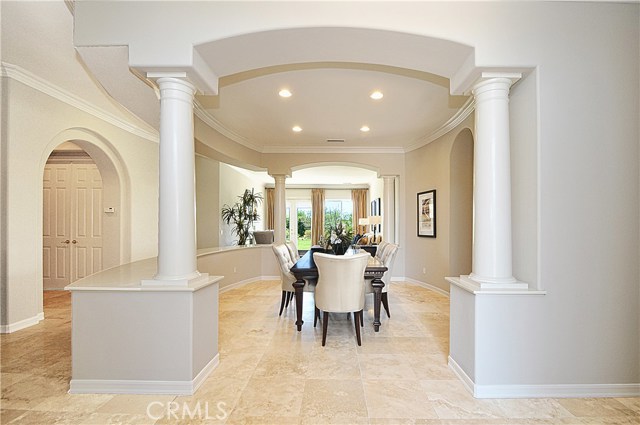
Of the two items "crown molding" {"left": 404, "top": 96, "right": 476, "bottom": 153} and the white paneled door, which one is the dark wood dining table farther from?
the white paneled door

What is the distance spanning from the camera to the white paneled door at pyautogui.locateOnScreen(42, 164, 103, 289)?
5.65 metres

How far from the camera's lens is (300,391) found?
2.40 metres

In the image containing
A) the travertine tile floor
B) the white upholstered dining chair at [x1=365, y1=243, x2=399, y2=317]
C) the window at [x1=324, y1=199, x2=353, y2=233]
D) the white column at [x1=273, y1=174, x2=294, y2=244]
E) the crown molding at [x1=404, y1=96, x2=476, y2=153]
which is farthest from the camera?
the window at [x1=324, y1=199, x2=353, y2=233]

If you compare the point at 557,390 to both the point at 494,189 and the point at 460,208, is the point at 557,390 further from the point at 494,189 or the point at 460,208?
the point at 460,208

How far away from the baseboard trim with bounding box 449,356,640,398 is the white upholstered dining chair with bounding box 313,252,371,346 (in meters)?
1.24

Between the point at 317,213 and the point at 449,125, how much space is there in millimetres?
8146

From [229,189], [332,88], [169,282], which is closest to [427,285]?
[332,88]

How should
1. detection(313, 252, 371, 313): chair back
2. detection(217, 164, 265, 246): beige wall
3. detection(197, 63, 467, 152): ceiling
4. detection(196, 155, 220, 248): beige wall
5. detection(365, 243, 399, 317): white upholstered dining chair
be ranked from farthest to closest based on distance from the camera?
detection(217, 164, 265, 246): beige wall, detection(196, 155, 220, 248): beige wall, detection(365, 243, 399, 317): white upholstered dining chair, detection(197, 63, 467, 152): ceiling, detection(313, 252, 371, 313): chair back

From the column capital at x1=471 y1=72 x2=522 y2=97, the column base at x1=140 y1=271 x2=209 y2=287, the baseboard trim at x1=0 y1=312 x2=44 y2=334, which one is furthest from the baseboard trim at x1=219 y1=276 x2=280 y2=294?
the column capital at x1=471 y1=72 x2=522 y2=97

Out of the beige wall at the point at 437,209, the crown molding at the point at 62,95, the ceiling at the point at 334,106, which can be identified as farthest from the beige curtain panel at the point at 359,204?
the crown molding at the point at 62,95

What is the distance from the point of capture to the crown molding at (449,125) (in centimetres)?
447

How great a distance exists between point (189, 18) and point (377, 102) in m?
2.60

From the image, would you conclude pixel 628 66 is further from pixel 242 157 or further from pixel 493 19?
pixel 242 157

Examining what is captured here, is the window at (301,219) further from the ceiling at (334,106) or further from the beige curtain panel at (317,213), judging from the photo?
the ceiling at (334,106)
